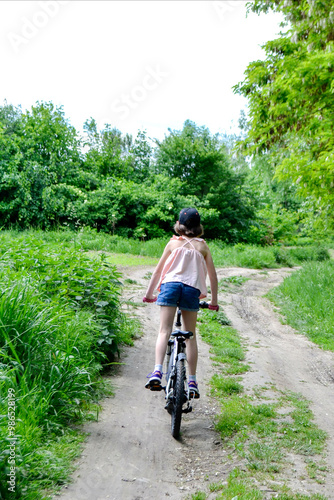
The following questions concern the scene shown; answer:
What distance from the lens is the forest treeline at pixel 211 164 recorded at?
25.8ft

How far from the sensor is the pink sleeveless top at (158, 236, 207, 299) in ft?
12.9

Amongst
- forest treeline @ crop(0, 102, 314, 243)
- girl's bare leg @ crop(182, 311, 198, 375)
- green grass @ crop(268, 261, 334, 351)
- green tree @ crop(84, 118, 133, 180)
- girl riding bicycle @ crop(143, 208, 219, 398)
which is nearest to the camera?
girl riding bicycle @ crop(143, 208, 219, 398)

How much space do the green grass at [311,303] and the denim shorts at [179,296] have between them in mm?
4318

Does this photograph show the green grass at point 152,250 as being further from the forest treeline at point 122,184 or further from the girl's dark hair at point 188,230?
the girl's dark hair at point 188,230

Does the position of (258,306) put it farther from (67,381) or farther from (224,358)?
(67,381)

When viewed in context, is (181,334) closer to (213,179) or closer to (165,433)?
(165,433)

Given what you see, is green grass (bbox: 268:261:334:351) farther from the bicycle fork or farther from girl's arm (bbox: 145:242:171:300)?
girl's arm (bbox: 145:242:171:300)

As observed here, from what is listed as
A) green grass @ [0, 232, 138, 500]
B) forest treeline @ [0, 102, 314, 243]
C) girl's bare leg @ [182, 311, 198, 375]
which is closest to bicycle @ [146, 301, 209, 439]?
girl's bare leg @ [182, 311, 198, 375]

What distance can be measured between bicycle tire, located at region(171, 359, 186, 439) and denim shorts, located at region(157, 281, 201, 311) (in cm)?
52

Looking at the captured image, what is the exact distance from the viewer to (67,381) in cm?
371

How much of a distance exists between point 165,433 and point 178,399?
1.38ft

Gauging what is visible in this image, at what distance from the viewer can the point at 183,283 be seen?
3.90 m

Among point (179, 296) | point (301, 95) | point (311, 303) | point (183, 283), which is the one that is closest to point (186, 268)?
point (183, 283)

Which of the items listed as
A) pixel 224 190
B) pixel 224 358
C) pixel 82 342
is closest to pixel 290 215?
pixel 224 190
